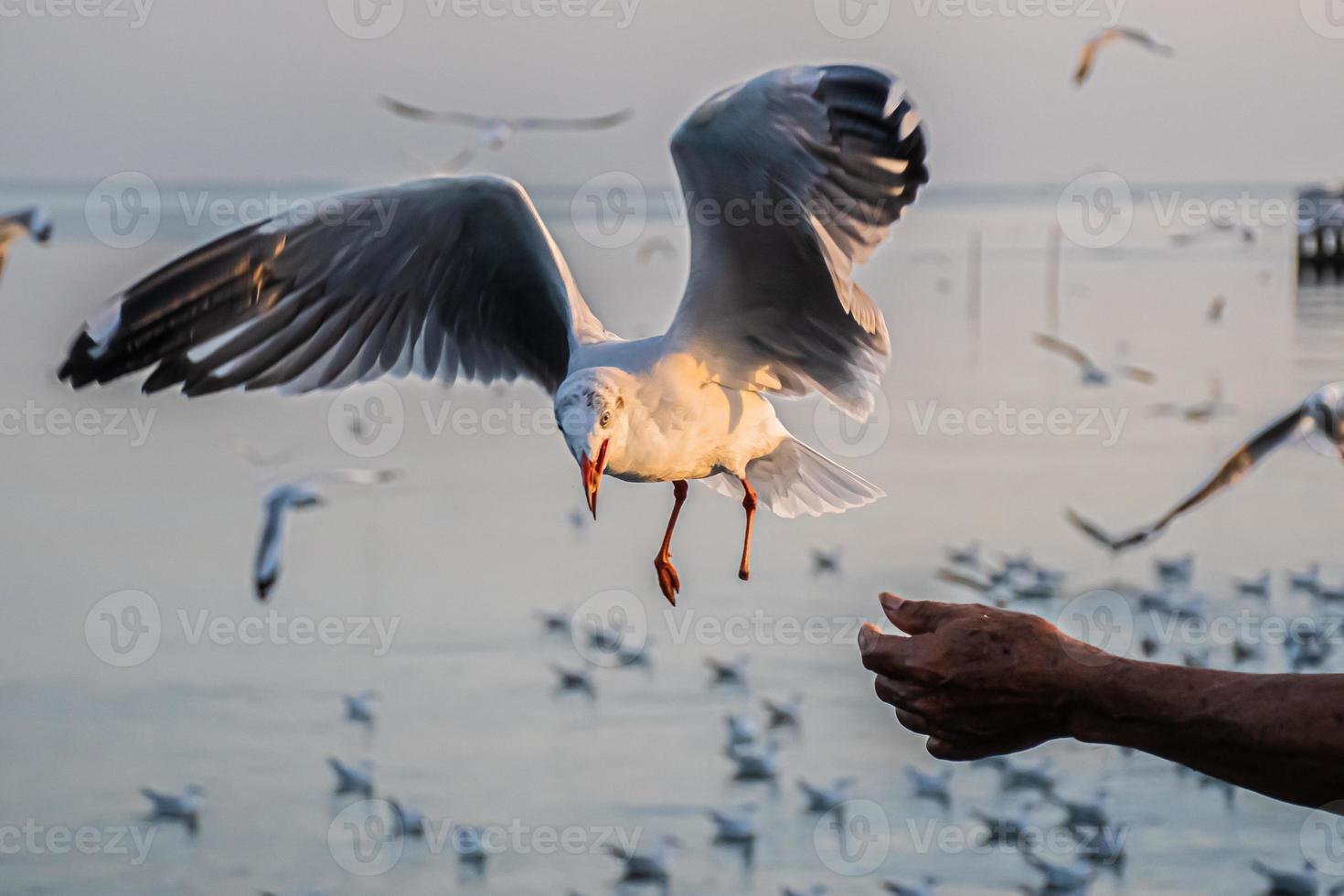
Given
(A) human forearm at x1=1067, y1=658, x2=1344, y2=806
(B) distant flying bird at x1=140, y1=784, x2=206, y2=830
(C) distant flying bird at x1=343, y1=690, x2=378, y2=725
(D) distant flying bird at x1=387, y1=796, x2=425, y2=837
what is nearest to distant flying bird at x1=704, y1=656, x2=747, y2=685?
(C) distant flying bird at x1=343, y1=690, x2=378, y2=725

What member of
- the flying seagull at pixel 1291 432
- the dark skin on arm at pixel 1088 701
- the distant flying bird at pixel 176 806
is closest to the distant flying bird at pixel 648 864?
the distant flying bird at pixel 176 806

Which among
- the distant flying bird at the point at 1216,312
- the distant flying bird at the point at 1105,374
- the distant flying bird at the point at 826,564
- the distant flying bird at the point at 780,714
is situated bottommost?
the distant flying bird at the point at 780,714

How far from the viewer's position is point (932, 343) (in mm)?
15469

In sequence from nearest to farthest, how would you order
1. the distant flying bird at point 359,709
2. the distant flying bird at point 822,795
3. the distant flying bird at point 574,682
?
the distant flying bird at point 822,795 → the distant flying bird at point 359,709 → the distant flying bird at point 574,682

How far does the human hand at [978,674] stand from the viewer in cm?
212

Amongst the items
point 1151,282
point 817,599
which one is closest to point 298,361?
point 817,599

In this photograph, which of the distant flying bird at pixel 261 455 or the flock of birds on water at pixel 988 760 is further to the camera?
the distant flying bird at pixel 261 455

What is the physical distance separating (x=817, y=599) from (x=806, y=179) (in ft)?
15.3

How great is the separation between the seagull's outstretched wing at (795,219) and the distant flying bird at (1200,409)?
7.05 meters

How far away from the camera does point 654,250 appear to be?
18.4 metres

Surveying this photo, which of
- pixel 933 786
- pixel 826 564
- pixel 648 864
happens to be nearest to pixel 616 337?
pixel 648 864

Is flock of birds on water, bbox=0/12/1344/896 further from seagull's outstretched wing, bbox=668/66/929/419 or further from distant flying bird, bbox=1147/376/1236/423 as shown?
distant flying bird, bbox=1147/376/1236/423

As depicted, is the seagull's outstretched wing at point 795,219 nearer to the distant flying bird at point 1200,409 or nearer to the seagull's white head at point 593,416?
the seagull's white head at point 593,416

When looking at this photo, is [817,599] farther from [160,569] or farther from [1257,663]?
[160,569]
